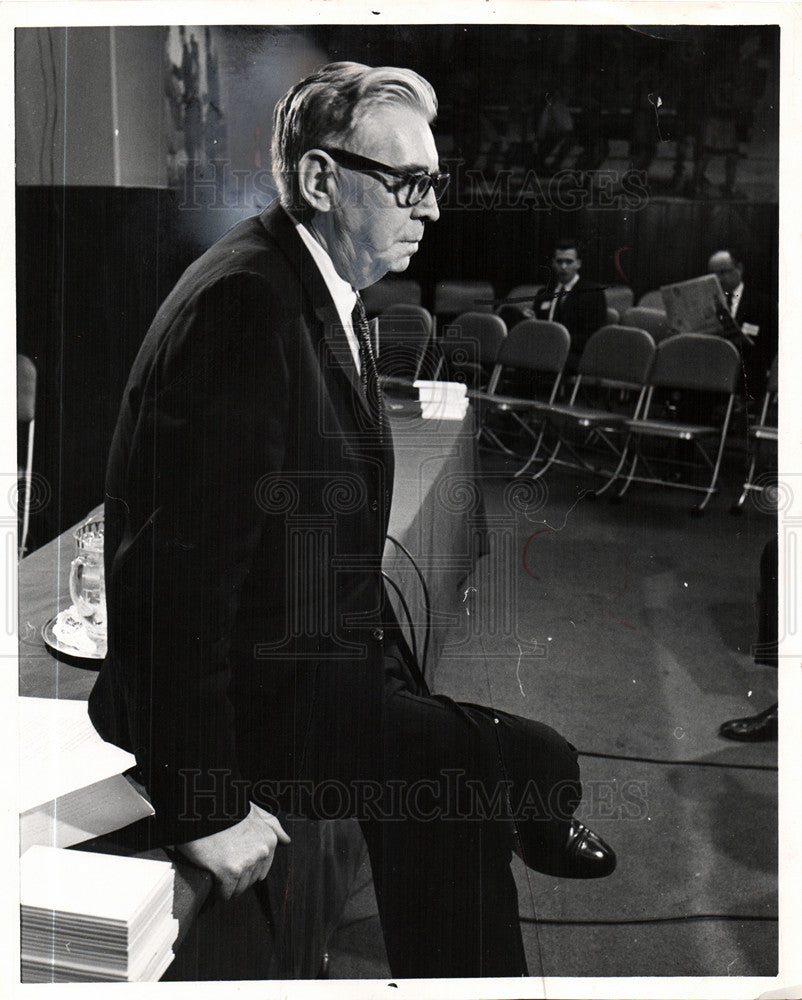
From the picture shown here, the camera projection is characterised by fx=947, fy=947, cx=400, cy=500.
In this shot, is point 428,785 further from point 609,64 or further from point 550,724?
point 609,64

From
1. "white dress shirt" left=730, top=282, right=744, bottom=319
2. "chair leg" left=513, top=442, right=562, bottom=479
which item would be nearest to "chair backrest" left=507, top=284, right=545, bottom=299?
"chair leg" left=513, top=442, right=562, bottom=479

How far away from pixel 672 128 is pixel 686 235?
17 cm

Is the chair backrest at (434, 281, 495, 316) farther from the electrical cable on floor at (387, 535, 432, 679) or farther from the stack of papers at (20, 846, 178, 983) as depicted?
the stack of papers at (20, 846, 178, 983)

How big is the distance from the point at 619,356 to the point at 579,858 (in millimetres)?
964

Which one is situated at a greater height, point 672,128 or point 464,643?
point 672,128

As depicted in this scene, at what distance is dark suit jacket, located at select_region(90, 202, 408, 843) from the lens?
145cm

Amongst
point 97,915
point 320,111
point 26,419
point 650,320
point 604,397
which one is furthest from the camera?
point 604,397

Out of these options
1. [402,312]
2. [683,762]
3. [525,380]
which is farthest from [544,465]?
[683,762]

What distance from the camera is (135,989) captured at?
4.96 ft

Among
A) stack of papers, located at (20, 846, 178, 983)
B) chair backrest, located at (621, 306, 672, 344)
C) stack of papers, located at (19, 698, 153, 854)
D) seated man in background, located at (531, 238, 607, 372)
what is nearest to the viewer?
stack of papers, located at (20, 846, 178, 983)

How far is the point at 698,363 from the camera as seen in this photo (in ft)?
5.95

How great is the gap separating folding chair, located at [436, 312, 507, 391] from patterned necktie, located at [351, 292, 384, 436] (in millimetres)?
107

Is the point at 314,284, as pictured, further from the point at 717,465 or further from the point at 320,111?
the point at 717,465
